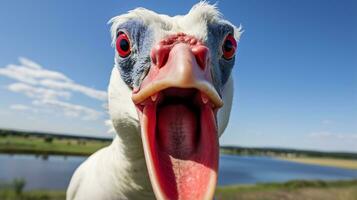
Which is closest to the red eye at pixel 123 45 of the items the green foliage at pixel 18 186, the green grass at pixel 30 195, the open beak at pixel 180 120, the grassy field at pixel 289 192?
the open beak at pixel 180 120

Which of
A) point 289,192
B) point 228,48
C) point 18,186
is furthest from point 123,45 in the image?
point 289,192

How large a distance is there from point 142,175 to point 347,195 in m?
26.4

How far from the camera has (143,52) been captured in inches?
98.3

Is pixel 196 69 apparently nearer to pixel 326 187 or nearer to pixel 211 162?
pixel 211 162

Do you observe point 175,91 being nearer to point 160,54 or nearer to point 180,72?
point 160,54

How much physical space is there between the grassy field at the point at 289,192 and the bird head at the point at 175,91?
18476 millimetres

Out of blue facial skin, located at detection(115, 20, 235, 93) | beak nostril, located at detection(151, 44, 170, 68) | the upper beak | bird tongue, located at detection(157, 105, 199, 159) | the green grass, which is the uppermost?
blue facial skin, located at detection(115, 20, 235, 93)

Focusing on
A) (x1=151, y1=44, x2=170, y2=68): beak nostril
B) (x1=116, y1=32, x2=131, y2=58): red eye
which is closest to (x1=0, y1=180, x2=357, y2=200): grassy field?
(x1=116, y1=32, x2=131, y2=58): red eye

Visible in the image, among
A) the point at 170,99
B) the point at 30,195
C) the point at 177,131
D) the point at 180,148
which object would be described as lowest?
the point at 30,195

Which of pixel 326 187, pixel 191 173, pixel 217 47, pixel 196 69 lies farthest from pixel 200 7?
pixel 326 187

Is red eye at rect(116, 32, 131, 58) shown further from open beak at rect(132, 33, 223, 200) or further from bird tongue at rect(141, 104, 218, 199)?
bird tongue at rect(141, 104, 218, 199)

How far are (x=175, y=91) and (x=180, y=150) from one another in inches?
14.4

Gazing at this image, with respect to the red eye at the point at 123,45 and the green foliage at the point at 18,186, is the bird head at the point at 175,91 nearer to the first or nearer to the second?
the red eye at the point at 123,45

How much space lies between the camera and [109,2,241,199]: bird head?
193 cm
